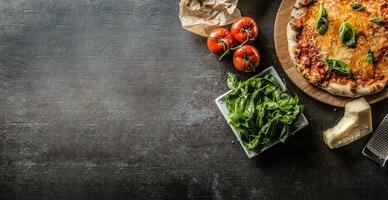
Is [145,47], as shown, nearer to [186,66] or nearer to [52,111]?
[186,66]

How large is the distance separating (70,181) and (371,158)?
2.49 meters

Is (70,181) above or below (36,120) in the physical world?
below

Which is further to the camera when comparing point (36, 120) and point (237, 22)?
point (36, 120)

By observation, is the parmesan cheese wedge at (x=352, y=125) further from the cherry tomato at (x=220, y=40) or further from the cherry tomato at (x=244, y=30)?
the cherry tomato at (x=220, y=40)

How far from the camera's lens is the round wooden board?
161 inches

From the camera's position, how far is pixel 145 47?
4406 millimetres

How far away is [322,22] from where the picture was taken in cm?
402

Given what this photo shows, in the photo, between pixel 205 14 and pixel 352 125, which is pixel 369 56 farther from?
pixel 205 14

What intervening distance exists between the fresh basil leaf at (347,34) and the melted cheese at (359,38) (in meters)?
0.04

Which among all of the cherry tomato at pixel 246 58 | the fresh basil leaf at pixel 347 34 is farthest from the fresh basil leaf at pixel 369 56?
the cherry tomato at pixel 246 58

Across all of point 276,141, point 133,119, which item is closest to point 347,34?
point 276,141

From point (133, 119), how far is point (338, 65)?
1.72 meters

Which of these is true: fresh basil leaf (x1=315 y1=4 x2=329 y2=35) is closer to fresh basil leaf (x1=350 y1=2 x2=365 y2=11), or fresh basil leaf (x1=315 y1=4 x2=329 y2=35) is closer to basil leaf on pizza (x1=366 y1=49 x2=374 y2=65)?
fresh basil leaf (x1=350 y1=2 x2=365 y2=11)

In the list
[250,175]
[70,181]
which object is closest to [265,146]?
[250,175]
